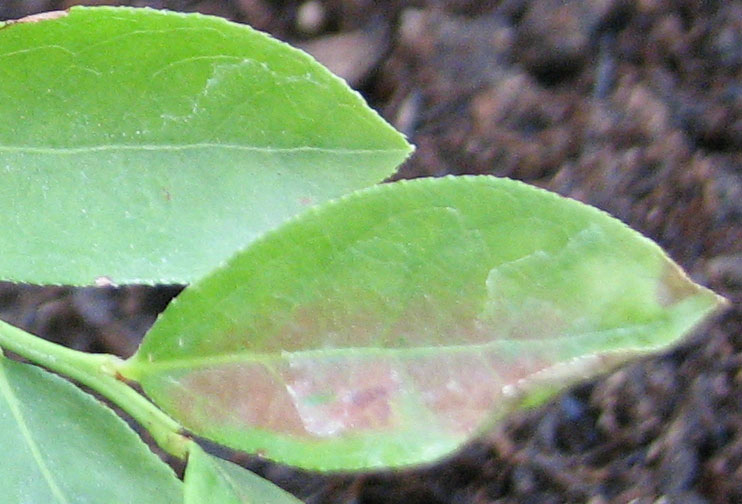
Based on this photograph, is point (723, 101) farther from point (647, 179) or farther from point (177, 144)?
point (177, 144)

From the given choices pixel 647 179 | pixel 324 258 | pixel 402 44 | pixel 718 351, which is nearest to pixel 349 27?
pixel 402 44

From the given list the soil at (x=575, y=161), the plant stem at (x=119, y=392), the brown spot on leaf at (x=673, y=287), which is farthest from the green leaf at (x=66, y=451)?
the soil at (x=575, y=161)

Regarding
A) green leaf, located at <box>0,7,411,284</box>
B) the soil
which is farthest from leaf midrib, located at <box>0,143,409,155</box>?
the soil

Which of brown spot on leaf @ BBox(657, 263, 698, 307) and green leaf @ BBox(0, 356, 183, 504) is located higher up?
brown spot on leaf @ BBox(657, 263, 698, 307)

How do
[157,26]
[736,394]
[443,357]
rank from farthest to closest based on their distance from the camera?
[736,394]
[157,26]
[443,357]

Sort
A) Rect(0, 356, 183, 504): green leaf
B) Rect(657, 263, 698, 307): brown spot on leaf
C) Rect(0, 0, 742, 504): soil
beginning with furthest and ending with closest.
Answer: Rect(0, 0, 742, 504): soil < Rect(0, 356, 183, 504): green leaf < Rect(657, 263, 698, 307): brown spot on leaf

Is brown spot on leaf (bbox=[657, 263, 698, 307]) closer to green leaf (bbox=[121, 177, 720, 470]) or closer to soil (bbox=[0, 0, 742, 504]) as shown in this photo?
green leaf (bbox=[121, 177, 720, 470])
